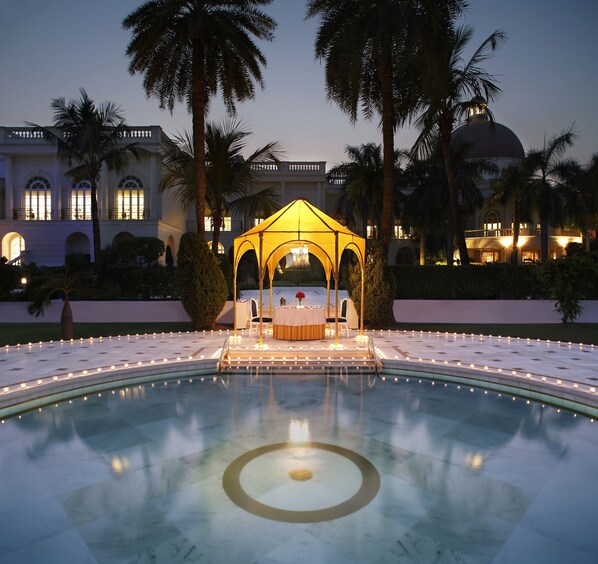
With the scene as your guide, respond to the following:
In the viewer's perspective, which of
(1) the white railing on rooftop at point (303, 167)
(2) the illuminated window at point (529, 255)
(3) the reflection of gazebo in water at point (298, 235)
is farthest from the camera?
(2) the illuminated window at point (529, 255)

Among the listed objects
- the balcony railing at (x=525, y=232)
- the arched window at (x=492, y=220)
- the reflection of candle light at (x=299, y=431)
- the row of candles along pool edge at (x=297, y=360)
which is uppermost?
the arched window at (x=492, y=220)

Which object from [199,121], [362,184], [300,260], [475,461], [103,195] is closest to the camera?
[475,461]

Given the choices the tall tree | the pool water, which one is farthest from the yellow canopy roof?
the pool water

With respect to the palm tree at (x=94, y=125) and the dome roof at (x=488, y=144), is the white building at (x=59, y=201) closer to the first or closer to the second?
the palm tree at (x=94, y=125)

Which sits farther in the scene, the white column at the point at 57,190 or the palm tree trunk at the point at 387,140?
the white column at the point at 57,190

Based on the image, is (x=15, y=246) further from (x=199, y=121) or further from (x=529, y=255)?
(x=529, y=255)

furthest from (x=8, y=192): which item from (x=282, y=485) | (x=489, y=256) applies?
(x=489, y=256)

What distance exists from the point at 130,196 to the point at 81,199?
3.66 meters

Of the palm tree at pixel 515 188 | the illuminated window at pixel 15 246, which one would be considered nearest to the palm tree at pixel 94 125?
the illuminated window at pixel 15 246

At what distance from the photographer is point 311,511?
398 centimetres

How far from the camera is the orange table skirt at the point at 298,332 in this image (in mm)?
11844

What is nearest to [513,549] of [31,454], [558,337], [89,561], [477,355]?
[89,561]

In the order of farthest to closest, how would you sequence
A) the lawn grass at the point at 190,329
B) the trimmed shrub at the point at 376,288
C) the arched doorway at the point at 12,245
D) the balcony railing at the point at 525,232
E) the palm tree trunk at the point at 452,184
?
1. the balcony railing at the point at 525,232
2. the arched doorway at the point at 12,245
3. the palm tree trunk at the point at 452,184
4. the trimmed shrub at the point at 376,288
5. the lawn grass at the point at 190,329

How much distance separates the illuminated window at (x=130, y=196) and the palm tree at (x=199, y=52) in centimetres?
1617
